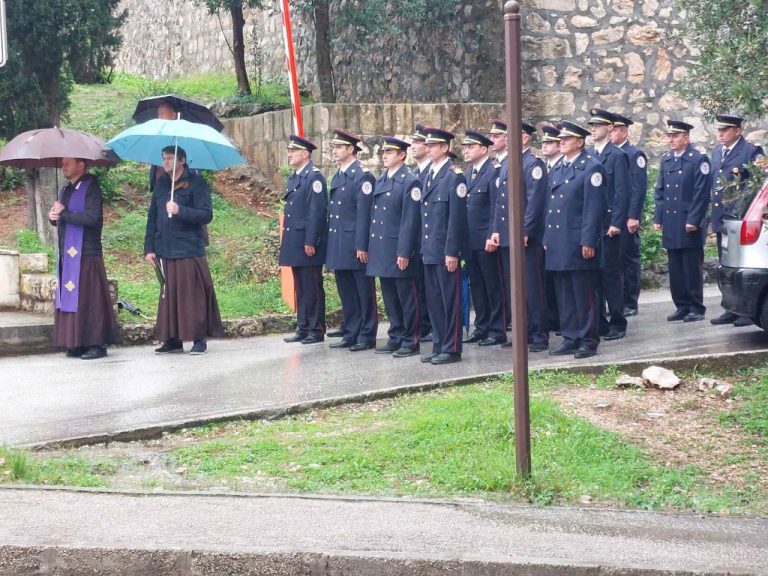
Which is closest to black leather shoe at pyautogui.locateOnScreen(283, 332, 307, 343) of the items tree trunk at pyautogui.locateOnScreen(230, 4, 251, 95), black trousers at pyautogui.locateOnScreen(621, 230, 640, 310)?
black trousers at pyautogui.locateOnScreen(621, 230, 640, 310)

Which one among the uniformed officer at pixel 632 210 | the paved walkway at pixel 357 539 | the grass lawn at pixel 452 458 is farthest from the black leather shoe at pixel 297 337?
the paved walkway at pixel 357 539

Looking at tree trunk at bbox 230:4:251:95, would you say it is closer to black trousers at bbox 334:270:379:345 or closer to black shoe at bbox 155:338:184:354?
black trousers at bbox 334:270:379:345

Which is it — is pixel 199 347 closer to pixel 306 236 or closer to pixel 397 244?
pixel 306 236

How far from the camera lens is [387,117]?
50.4 ft

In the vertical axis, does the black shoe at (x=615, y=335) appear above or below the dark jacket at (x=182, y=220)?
below

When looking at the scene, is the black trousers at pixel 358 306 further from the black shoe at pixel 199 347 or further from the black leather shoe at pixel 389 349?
the black shoe at pixel 199 347

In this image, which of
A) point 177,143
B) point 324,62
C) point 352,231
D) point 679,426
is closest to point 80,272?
point 177,143

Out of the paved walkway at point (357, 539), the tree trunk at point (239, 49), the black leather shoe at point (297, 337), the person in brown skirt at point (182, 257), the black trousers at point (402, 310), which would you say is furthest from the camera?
the tree trunk at point (239, 49)

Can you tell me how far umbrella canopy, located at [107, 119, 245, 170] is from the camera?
34.6 feet

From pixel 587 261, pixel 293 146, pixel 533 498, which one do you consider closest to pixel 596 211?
pixel 587 261

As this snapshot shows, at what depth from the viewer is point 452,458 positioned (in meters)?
7.04

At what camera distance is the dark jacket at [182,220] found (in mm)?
11266

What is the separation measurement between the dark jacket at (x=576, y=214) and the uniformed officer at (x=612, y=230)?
794 millimetres

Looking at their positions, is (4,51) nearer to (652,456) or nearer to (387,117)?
(652,456)
